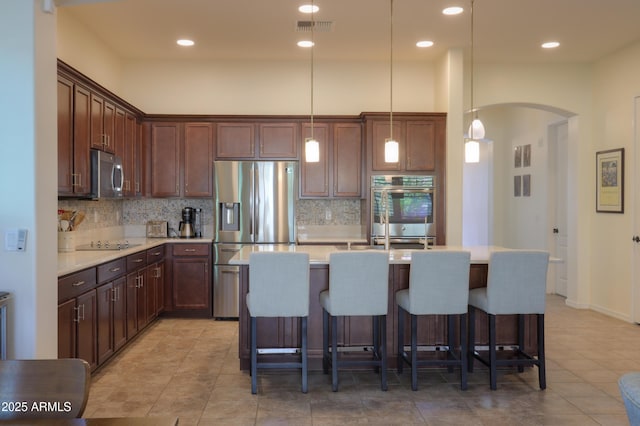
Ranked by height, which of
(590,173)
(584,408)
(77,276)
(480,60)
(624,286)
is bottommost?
(584,408)

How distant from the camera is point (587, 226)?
6.67m

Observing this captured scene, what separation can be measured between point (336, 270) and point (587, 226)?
439 cm

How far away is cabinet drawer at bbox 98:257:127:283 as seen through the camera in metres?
4.07

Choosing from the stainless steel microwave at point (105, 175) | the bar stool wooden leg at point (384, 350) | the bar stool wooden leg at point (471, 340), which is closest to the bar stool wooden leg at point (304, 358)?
the bar stool wooden leg at point (384, 350)

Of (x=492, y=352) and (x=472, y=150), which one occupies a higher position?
(x=472, y=150)

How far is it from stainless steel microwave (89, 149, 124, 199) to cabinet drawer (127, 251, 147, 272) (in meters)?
0.60

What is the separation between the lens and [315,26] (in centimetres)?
521

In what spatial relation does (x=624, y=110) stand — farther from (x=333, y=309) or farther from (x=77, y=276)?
(x=77, y=276)

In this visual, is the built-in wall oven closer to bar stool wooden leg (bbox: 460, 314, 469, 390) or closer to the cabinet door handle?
bar stool wooden leg (bbox: 460, 314, 469, 390)

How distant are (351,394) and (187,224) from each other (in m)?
3.45

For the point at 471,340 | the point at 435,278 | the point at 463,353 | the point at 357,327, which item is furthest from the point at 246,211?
the point at 463,353

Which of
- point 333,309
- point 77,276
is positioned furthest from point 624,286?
point 77,276

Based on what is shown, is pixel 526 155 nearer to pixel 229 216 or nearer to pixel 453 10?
pixel 453 10

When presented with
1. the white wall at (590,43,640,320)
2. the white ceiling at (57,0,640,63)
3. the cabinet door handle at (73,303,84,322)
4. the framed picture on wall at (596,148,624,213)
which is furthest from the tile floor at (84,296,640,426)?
the white ceiling at (57,0,640,63)
